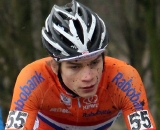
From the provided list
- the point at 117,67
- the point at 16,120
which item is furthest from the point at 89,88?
the point at 16,120

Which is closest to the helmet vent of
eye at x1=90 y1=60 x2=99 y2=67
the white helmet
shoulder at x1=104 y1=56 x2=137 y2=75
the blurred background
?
the white helmet

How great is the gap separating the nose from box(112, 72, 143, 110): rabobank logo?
1.31 feet

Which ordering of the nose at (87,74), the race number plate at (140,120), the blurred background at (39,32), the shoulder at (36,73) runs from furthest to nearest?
the blurred background at (39,32)
the shoulder at (36,73)
the race number plate at (140,120)
the nose at (87,74)

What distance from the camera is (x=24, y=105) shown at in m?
4.08

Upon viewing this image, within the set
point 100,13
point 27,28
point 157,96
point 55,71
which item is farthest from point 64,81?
point 100,13

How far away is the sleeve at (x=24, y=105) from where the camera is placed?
4066 mm

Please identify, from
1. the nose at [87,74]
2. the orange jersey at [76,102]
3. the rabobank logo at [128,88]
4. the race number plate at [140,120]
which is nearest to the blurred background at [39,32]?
the orange jersey at [76,102]

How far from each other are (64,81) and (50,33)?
0.38m

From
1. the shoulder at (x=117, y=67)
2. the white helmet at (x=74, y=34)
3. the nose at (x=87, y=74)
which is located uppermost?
the white helmet at (x=74, y=34)

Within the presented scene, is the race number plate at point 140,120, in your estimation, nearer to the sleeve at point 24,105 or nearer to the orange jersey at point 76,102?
the orange jersey at point 76,102

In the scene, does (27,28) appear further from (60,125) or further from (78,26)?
(78,26)

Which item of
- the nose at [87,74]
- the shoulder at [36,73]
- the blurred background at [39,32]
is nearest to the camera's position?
the nose at [87,74]

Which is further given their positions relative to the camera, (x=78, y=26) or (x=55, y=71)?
(x=55, y=71)

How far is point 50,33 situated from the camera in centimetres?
416
